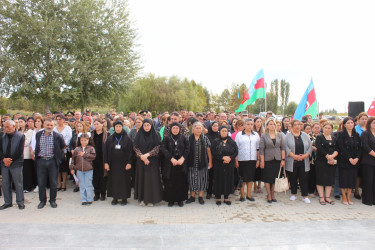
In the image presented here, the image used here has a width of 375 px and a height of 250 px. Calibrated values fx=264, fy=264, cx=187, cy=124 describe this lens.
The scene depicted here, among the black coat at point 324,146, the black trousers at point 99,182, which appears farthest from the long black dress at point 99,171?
the black coat at point 324,146

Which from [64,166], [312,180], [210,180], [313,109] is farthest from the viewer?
[313,109]

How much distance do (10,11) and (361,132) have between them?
19262mm

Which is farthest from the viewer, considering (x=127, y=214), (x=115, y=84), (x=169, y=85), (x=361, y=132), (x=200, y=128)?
(x=169, y=85)

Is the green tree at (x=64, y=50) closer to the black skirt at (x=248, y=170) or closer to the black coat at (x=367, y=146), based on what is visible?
the black skirt at (x=248, y=170)

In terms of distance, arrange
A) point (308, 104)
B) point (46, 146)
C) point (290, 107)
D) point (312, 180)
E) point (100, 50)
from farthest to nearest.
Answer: point (290, 107), point (100, 50), point (308, 104), point (312, 180), point (46, 146)

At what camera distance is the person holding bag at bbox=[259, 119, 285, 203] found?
20.3 feet

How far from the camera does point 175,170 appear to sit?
19.7 feet

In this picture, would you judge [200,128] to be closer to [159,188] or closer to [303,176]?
[159,188]

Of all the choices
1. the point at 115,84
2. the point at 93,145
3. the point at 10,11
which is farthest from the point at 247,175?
the point at 10,11

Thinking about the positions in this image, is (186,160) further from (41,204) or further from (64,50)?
(64,50)

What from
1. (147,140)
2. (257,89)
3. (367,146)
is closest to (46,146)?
(147,140)

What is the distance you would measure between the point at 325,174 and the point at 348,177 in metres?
0.49

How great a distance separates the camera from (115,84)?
19484 mm

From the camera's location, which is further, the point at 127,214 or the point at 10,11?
the point at 10,11
